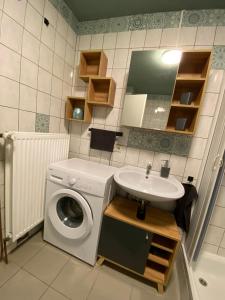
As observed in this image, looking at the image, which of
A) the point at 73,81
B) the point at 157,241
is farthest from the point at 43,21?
the point at 157,241

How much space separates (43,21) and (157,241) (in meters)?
2.02

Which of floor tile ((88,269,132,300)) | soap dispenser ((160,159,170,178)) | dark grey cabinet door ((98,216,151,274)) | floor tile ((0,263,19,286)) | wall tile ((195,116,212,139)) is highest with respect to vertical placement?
wall tile ((195,116,212,139))

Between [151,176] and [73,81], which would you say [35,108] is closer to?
[73,81]

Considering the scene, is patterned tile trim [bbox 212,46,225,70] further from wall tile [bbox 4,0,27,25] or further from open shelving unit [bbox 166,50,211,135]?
wall tile [bbox 4,0,27,25]

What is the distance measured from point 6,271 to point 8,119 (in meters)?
1.18

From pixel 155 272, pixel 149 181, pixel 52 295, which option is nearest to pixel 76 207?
pixel 52 295

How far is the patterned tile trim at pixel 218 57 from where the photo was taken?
4.12ft

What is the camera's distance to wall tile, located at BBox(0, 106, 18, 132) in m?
1.06

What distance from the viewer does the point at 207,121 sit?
52.3 inches

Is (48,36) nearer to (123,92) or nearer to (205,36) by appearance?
(123,92)

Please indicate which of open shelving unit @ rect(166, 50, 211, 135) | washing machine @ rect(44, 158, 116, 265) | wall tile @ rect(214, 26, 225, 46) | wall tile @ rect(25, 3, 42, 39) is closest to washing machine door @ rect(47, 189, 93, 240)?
washing machine @ rect(44, 158, 116, 265)

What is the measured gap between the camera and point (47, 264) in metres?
1.28

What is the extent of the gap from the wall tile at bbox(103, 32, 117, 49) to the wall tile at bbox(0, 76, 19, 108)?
3.28ft

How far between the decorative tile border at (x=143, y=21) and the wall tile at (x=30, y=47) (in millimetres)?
435
